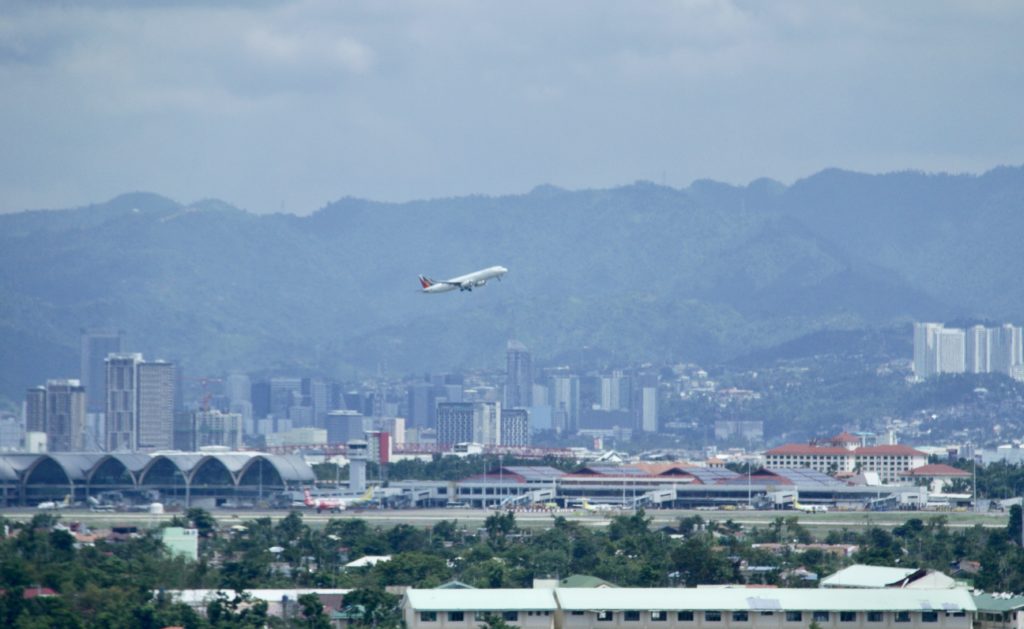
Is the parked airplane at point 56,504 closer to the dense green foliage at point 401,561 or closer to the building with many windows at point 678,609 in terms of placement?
the dense green foliage at point 401,561

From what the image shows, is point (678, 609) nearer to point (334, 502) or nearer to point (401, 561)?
point (401, 561)

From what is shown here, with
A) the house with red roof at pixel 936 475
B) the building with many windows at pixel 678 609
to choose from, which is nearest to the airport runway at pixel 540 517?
the house with red roof at pixel 936 475

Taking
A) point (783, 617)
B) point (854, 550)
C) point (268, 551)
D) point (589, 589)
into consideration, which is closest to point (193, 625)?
point (589, 589)

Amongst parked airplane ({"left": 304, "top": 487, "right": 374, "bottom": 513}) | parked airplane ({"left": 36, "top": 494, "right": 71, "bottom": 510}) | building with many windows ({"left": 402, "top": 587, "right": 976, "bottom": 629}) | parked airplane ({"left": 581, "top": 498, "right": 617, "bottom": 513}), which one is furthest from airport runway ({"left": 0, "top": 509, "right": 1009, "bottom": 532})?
building with many windows ({"left": 402, "top": 587, "right": 976, "bottom": 629})

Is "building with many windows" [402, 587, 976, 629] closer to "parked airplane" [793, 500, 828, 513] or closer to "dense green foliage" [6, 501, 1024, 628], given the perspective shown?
"dense green foliage" [6, 501, 1024, 628]

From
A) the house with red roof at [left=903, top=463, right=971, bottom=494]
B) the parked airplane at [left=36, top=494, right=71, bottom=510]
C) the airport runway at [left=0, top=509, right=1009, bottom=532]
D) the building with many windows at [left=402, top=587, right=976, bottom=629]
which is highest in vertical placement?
the house with red roof at [left=903, top=463, right=971, bottom=494]

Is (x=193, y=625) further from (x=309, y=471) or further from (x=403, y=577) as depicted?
(x=309, y=471)
